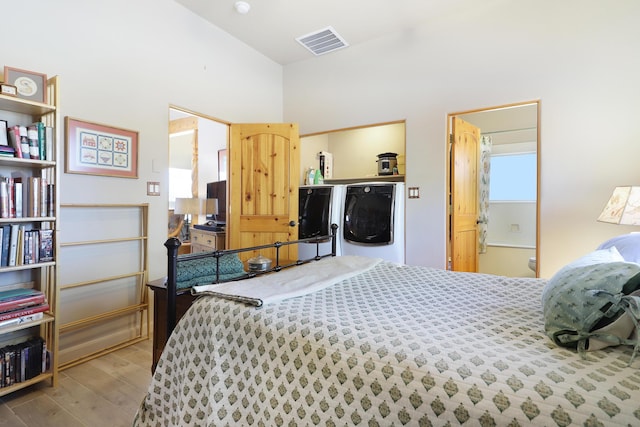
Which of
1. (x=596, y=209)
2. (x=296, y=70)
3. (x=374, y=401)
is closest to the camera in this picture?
(x=374, y=401)

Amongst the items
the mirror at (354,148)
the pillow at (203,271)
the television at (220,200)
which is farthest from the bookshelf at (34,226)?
the mirror at (354,148)

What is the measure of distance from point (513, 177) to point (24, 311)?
16.5 ft

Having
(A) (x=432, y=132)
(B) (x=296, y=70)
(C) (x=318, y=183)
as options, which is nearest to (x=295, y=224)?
(C) (x=318, y=183)

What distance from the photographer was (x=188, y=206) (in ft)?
12.8

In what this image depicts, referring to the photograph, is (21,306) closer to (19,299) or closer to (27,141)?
(19,299)

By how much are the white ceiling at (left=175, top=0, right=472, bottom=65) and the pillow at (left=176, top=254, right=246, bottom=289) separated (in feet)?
8.00

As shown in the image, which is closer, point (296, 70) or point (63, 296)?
point (63, 296)

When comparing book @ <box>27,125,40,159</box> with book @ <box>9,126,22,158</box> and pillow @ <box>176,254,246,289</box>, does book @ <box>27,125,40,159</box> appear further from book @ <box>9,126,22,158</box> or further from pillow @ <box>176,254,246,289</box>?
pillow @ <box>176,254,246,289</box>

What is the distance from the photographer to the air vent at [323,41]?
3371 mm

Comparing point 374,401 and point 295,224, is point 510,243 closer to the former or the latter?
point 295,224

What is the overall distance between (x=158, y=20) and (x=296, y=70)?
1718mm

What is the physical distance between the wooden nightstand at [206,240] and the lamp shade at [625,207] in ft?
11.6

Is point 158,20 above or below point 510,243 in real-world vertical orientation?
above

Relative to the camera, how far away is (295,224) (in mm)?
3518
